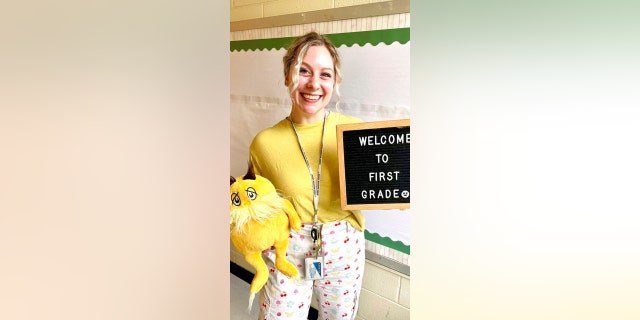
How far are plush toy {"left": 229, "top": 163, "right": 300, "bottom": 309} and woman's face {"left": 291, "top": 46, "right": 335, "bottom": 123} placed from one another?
4.6 inches

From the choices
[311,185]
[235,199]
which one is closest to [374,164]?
[311,185]

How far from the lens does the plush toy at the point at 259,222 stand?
901mm

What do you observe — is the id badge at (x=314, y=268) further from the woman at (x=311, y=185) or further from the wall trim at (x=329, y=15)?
the wall trim at (x=329, y=15)

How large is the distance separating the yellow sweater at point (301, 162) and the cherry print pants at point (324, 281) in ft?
0.11

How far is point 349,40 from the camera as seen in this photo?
0.91 m

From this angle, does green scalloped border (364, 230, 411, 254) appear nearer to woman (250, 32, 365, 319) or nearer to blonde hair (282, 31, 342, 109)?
woman (250, 32, 365, 319)

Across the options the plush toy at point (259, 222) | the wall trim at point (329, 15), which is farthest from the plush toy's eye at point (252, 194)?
the wall trim at point (329, 15)

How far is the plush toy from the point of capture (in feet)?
2.96

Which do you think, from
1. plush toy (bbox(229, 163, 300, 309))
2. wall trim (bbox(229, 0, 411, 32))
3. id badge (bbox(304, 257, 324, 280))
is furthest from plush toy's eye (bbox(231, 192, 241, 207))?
wall trim (bbox(229, 0, 411, 32))
